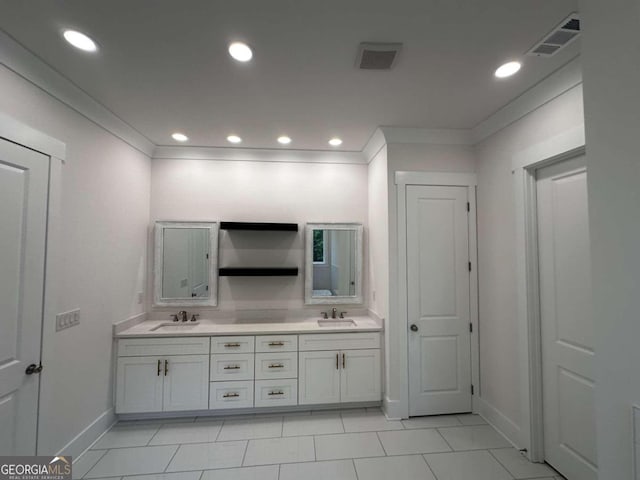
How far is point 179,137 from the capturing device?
2988 mm

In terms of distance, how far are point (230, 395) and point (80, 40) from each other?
2907 mm

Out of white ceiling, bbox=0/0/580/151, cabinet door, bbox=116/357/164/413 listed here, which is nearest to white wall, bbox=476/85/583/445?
white ceiling, bbox=0/0/580/151

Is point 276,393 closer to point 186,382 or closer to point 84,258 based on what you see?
point 186,382

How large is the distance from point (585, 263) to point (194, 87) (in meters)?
2.94

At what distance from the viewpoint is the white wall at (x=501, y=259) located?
7.41 ft

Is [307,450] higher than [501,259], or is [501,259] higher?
[501,259]

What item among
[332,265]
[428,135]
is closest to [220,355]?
[332,265]

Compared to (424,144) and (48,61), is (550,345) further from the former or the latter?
(48,61)

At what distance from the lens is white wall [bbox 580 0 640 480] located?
0.91 metres

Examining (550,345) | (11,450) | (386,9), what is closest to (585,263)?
(550,345)

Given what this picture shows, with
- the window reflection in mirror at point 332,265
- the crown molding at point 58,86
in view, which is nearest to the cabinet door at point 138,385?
the window reflection in mirror at point 332,265

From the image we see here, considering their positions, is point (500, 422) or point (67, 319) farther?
point (500, 422)

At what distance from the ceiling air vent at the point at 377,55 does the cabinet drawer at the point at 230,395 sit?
2842mm

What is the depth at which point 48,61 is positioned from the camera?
179 cm
